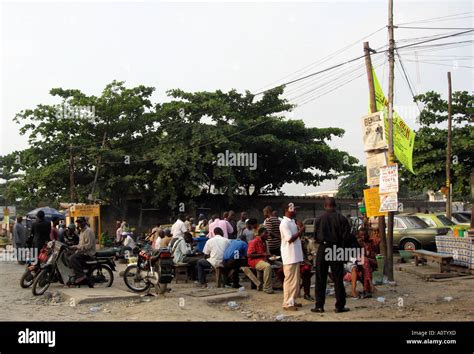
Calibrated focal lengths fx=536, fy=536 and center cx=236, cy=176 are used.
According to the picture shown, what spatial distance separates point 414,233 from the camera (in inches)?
784

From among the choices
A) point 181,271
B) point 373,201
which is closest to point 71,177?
point 181,271

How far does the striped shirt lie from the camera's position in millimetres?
11711

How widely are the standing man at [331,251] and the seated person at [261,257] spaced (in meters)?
2.20

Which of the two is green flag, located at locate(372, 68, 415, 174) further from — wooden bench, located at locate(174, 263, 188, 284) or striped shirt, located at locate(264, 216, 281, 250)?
wooden bench, located at locate(174, 263, 188, 284)

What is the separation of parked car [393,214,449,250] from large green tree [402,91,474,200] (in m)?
4.97

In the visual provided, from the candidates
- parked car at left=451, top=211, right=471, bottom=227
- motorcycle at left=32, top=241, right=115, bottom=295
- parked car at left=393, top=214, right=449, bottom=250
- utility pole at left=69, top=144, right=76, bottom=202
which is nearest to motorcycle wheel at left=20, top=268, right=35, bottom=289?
motorcycle at left=32, top=241, right=115, bottom=295

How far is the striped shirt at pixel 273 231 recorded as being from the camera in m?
11.7

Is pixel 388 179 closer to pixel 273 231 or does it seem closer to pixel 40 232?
pixel 273 231

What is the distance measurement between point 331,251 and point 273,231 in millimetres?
2918

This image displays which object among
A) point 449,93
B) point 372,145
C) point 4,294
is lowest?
point 4,294

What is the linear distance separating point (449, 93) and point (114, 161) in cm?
1768
